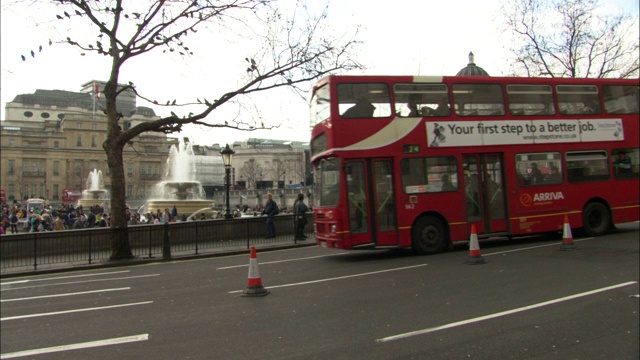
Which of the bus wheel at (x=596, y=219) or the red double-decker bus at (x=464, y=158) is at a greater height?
the red double-decker bus at (x=464, y=158)

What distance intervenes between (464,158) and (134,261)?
10.7 m

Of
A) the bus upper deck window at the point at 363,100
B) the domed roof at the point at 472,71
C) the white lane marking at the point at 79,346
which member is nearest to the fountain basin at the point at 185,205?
the bus upper deck window at the point at 363,100

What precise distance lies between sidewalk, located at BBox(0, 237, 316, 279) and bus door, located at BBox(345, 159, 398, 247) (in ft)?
20.2

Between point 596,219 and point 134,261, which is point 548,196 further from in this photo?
point 134,261

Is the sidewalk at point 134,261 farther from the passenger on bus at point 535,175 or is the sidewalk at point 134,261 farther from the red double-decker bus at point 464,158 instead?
the passenger on bus at point 535,175

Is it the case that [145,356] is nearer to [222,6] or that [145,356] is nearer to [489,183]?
[489,183]

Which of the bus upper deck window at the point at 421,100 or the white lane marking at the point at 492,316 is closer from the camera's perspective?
the white lane marking at the point at 492,316

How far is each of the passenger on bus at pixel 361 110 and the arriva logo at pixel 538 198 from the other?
16.2 feet

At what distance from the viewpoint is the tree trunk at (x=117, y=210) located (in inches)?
595

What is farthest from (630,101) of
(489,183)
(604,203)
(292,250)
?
(292,250)

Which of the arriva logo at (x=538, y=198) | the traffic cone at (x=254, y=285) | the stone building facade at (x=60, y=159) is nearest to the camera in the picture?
the traffic cone at (x=254, y=285)

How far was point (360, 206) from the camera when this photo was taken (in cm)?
1143

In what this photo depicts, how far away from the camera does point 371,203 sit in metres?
11.5

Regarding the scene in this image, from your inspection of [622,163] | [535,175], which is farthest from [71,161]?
[622,163]
